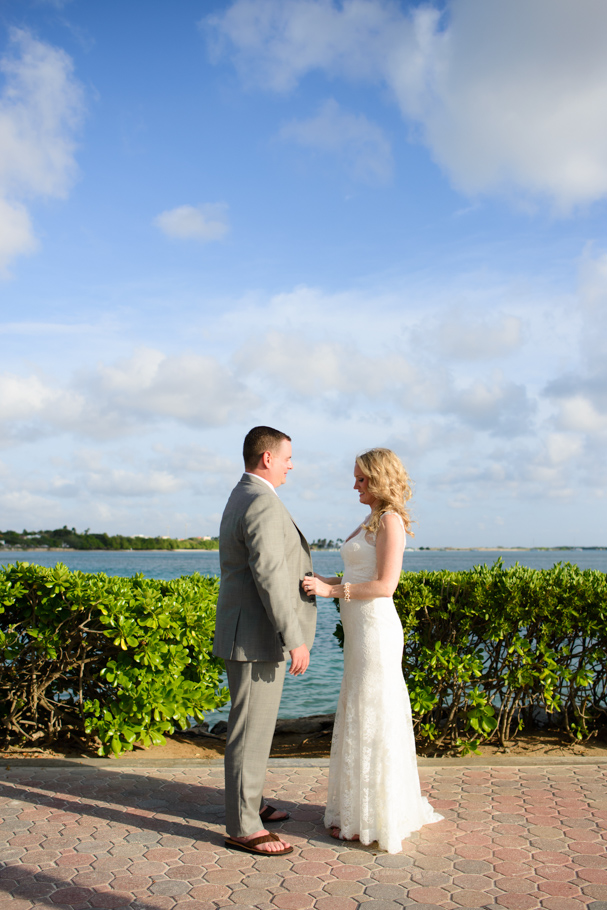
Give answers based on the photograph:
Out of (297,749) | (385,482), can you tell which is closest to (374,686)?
(385,482)

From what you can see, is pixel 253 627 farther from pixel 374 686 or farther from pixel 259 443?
pixel 259 443

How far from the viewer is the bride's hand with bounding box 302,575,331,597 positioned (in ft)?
13.3

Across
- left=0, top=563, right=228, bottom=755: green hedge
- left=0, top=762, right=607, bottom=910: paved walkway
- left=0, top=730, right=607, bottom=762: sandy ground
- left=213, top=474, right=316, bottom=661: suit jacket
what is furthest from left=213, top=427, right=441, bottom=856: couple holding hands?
left=0, top=730, right=607, bottom=762: sandy ground

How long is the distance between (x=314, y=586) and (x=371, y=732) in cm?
96

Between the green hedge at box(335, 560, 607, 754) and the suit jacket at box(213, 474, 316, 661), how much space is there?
6.33ft

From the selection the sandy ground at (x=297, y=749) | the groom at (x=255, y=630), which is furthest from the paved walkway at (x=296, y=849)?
the sandy ground at (x=297, y=749)

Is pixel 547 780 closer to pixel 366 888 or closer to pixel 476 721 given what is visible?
pixel 476 721

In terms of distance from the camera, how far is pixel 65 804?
458 cm

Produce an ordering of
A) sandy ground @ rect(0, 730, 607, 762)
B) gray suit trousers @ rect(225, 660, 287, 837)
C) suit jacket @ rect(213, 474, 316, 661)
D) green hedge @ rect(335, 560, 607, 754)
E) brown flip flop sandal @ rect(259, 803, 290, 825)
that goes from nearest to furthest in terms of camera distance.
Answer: suit jacket @ rect(213, 474, 316, 661) < gray suit trousers @ rect(225, 660, 287, 837) < brown flip flop sandal @ rect(259, 803, 290, 825) < green hedge @ rect(335, 560, 607, 754) < sandy ground @ rect(0, 730, 607, 762)

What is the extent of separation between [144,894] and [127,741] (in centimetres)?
230

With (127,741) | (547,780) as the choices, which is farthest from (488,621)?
(127,741)

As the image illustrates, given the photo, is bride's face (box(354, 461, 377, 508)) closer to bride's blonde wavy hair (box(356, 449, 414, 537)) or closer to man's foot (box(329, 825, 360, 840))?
bride's blonde wavy hair (box(356, 449, 414, 537))

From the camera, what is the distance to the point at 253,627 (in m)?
3.95

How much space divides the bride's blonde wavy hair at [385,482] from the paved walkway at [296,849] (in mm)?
1884
